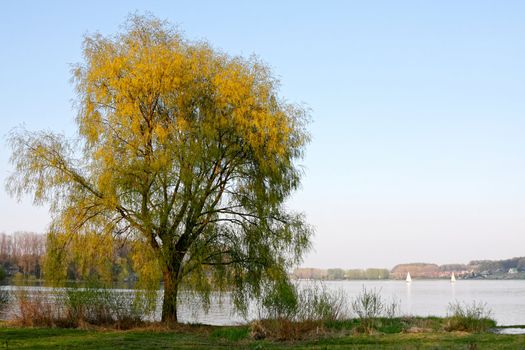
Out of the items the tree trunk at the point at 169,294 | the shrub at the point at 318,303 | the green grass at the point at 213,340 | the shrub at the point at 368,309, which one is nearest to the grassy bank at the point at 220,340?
the green grass at the point at 213,340

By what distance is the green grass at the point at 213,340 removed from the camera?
14922 millimetres

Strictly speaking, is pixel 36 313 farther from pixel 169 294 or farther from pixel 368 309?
pixel 368 309

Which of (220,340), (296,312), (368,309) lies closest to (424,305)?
(368,309)

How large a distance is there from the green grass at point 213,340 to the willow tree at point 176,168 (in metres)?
3.20

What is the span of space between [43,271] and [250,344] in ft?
30.0

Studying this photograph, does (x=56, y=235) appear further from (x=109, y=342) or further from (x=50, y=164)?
(x=109, y=342)

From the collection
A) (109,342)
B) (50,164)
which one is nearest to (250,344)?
(109,342)

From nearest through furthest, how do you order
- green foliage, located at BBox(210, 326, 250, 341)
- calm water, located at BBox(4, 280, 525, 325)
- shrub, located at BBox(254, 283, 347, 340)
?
shrub, located at BBox(254, 283, 347, 340) → green foliage, located at BBox(210, 326, 250, 341) → calm water, located at BBox(4, 280, 525, 325)

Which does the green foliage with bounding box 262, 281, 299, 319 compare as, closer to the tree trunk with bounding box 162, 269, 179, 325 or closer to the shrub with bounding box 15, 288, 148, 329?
the tree trunk with bounding box 162, 269, 179, 325

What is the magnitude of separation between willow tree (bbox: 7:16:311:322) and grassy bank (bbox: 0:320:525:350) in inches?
120

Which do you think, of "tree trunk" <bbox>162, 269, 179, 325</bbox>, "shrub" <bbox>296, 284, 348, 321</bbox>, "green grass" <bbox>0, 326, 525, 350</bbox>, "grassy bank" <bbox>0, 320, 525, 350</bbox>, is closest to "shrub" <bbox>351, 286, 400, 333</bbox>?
"shrub" <bbox>296, 284, 348, 321</bbox>

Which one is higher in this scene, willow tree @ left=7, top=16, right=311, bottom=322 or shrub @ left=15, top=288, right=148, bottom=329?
willow tree @ left=7, top=16, right=311, bottom=322

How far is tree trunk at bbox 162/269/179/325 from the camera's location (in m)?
21.3

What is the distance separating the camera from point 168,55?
2209 centimetres
